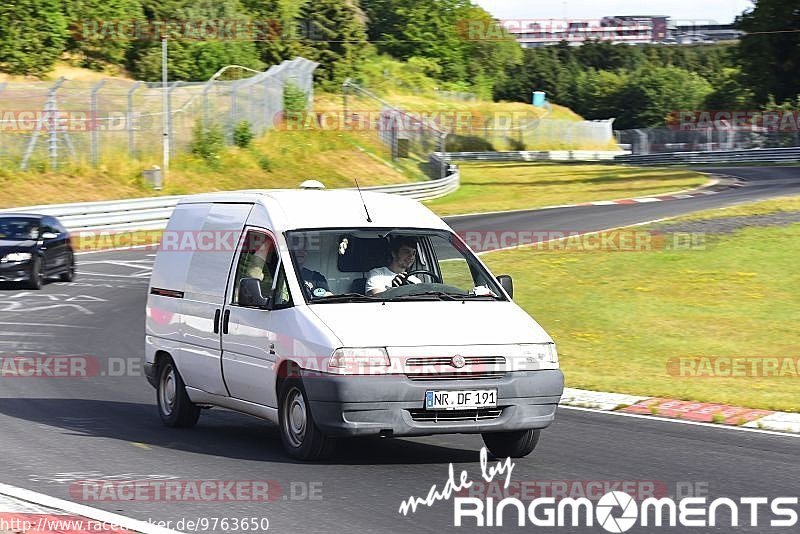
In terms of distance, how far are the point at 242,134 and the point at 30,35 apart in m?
19.6

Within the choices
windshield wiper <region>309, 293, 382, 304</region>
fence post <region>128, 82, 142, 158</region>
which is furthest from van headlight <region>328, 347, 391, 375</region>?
fence post <region>128, 82, 142, 158</region>

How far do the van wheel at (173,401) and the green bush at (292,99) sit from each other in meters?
51.7

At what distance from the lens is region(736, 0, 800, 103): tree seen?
7425cm

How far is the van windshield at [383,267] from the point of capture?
9633 mm

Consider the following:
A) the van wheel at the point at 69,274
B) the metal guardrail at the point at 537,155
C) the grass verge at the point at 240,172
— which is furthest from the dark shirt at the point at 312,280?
the metal guardrail at the point at 537,155

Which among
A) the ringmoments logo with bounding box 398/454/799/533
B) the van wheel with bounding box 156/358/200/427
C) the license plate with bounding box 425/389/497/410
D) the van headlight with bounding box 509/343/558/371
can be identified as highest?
the van headlight with bounding box 509/343/558/371

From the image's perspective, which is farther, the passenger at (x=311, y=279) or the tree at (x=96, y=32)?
the tree at (x=96, y=32)

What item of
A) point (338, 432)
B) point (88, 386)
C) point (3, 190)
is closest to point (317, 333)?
point (338, 432)

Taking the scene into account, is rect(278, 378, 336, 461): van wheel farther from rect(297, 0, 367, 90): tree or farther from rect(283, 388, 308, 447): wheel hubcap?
rect(297, 0, 367, 90): tree

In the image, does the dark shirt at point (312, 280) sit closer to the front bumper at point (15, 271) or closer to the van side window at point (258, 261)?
the van side window at point (258, 261)

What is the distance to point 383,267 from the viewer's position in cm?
1006

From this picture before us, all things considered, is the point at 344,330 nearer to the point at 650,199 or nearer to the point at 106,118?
the point at 650,199

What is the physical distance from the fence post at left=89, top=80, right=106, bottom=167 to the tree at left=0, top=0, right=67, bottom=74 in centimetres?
2427

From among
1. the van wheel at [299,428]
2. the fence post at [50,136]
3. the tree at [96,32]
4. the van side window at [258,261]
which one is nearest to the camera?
the van wheel at [299,428]
